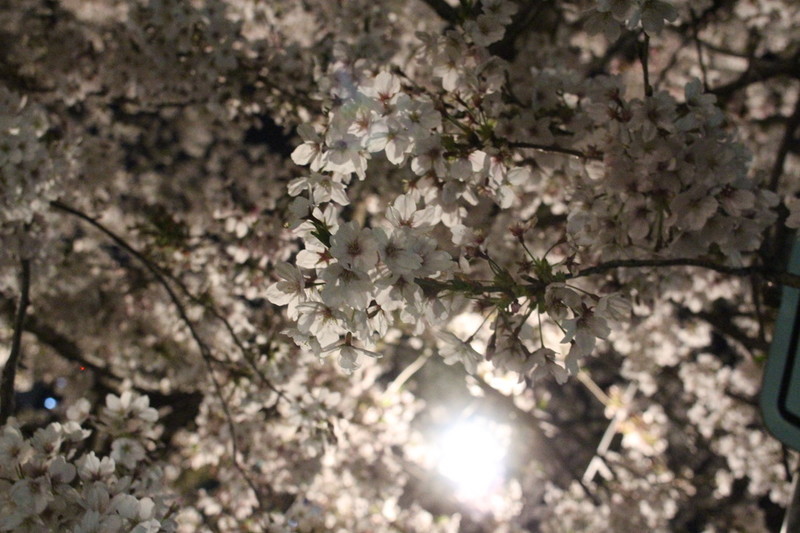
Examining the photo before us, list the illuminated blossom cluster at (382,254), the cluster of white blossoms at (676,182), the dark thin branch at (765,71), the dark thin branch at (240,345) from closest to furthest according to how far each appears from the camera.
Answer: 1. the illuminated blossom cluster at (382,254)
2. the cluster of white blossoms at (676,182)
3. the dark thin branch at (240,345)
4. the dark thin branch at (765,71)

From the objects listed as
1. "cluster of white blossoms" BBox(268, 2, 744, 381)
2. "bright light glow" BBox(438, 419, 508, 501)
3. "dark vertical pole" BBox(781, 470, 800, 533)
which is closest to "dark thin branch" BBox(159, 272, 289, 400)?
"cluster of white blossoms" BBox(268, 2, 744, 381)

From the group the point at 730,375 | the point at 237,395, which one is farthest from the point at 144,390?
the point at 730,375

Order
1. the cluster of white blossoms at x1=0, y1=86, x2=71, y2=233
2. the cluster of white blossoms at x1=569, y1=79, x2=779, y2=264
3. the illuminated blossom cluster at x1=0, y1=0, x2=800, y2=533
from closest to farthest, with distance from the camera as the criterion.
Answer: the illuminated blossom cluster at x1=0, y1=0, x2=800, y2=533 → the cluster of white blossoms at x1=569, y1=79, x2=779, y2=264 → the cluster of white blossoms at x1=0, y1=86, x2=71, y2=233

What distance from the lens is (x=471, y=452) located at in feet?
21.8

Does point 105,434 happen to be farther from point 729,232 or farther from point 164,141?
point 164,141

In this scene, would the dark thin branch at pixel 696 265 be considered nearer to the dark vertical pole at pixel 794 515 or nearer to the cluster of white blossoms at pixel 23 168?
the dark vertical pole at pixel 794 515

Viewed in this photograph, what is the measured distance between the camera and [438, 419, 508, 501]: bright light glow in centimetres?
659

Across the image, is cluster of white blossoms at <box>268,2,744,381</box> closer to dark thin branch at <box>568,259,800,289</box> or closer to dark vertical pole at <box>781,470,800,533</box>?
dark thin branch at <box>568,259,800,289</box>

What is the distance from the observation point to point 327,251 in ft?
4.63

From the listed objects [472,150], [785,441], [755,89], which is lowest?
[785,441]

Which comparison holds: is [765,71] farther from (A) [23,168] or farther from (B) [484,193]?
(A) [23,168]

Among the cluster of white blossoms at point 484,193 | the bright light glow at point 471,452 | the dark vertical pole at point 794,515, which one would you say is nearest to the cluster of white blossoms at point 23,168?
the cluster of white blossoms at point 484,193

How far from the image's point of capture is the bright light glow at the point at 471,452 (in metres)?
6.59

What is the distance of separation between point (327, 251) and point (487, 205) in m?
2.12
